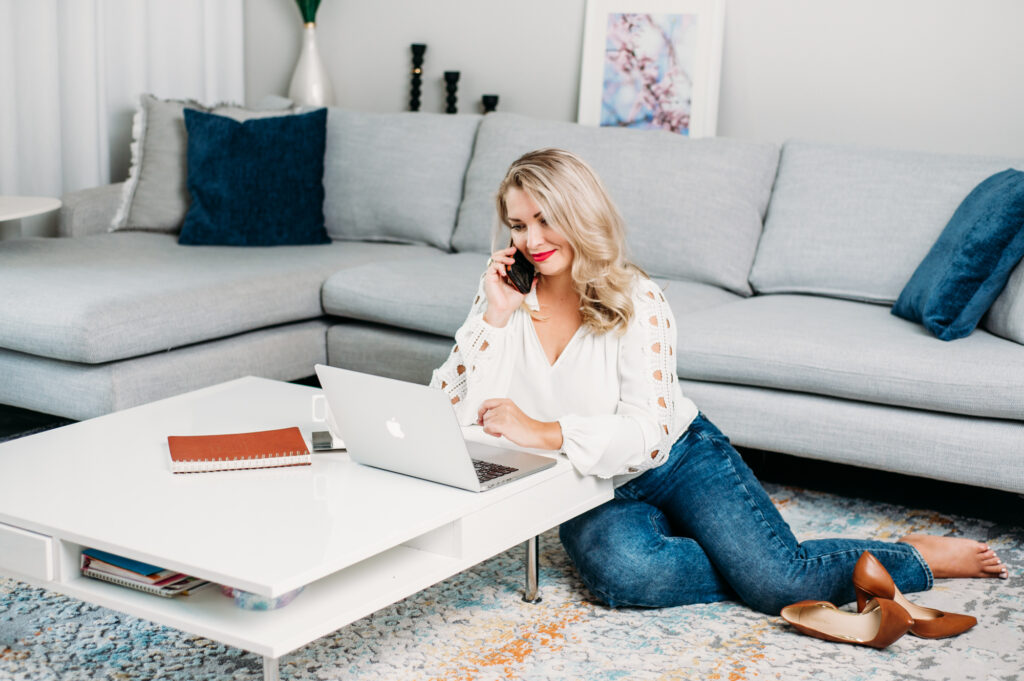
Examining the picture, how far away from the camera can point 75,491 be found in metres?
1.67

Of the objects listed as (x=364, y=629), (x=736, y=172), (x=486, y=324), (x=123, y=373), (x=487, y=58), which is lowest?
(x=364, y=629)

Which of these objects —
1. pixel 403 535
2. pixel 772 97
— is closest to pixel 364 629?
pixel 403 535

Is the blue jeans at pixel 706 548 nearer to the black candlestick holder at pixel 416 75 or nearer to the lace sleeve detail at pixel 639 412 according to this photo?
the lace sleeve detail at pixel 639 412

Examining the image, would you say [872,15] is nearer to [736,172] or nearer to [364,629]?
[736,172]

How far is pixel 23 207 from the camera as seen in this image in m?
3.14

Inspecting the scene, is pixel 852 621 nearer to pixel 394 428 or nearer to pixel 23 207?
pixel 394 428

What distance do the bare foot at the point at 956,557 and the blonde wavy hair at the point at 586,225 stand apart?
735 mm

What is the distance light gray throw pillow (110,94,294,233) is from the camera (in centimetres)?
366

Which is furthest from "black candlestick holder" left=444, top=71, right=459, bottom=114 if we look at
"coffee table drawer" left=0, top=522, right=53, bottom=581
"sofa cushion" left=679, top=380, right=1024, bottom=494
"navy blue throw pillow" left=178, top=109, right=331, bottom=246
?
"coffee table drawer" left=0, top=522, right=53, bottom=581

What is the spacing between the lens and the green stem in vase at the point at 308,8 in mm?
4466

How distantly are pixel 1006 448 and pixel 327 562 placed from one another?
5.00ft

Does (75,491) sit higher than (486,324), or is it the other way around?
(486,324)

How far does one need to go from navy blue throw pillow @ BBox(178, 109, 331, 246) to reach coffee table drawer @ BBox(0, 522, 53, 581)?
2012mm

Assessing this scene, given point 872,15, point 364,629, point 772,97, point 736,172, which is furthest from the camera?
point 772,97
